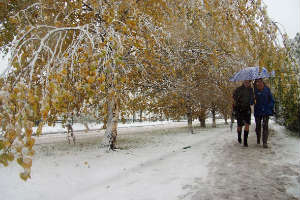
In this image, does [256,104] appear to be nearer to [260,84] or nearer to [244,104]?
[244,104]

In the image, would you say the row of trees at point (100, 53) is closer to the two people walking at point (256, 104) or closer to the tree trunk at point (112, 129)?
the tree trunk at point (112, 129)

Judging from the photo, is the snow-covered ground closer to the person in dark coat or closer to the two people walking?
the two people walking

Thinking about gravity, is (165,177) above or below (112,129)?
below

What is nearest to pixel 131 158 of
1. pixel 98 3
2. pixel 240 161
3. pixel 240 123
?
pixel 240 161

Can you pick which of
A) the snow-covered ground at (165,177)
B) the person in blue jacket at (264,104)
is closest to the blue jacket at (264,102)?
the person in blue jacket at (264,104)

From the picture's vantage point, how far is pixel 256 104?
6059 millimetres

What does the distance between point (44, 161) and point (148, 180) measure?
282 cm

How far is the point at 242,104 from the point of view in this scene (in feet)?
20.8

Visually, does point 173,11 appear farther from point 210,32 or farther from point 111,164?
point 111,164

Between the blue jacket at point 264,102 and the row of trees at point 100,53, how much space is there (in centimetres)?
66

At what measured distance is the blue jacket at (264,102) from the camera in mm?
5852

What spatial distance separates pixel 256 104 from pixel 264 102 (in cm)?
21

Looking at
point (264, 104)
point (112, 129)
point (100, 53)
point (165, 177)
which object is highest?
point (100, 53)

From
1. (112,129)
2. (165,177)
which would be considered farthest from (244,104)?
(112,129)
